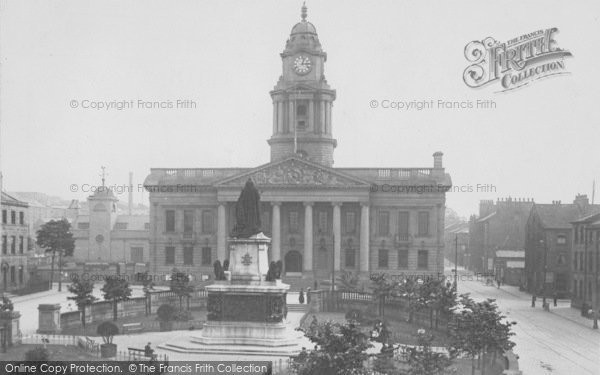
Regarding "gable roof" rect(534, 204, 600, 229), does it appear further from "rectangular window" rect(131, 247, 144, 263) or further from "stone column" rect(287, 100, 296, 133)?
"rectangular window" rect(131, 247, 144, 263)

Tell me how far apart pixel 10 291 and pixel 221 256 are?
20600mm

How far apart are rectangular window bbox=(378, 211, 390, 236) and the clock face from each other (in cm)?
1849

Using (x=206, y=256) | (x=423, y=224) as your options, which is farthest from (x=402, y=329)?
(x=206, y=256)

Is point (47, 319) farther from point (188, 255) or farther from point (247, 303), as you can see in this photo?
point (188, 255)

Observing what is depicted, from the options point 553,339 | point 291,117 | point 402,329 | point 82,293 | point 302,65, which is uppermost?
point 302,65

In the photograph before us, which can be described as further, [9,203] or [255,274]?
[9,203]

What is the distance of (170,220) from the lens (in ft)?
262

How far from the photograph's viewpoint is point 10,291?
2441 inches

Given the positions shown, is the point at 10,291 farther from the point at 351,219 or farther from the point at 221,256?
the point at 351,219

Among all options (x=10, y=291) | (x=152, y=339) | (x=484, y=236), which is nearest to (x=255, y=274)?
(x=152, y=339)

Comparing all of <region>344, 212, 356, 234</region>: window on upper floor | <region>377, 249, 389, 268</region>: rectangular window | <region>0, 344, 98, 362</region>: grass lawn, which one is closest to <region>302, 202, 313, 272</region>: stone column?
<region>344, 212, 356, 234</region>: window on upper floor

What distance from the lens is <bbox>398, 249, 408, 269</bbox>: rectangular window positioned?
7650 centimetres

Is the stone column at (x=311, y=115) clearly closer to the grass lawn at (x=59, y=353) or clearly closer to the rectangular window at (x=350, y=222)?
the rectangular window at (x=350, y=222)

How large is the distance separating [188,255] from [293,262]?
1072 centimetres
